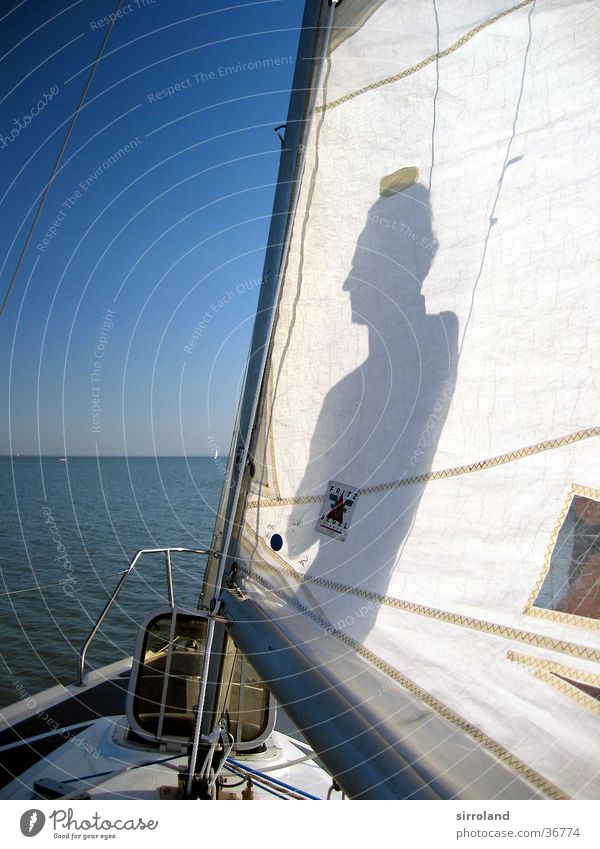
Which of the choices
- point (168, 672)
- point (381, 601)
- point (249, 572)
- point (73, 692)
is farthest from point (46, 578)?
point (381, 601)

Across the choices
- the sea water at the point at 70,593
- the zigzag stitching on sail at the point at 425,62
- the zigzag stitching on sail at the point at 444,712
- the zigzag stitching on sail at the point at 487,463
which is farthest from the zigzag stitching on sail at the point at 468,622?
the sea water at the point at 70,593

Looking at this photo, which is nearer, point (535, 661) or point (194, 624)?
point (535, 661)

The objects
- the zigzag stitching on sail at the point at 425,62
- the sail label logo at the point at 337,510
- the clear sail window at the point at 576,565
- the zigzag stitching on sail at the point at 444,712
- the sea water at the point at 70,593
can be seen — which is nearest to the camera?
the zigzag stitching on sail at the point at 444,712

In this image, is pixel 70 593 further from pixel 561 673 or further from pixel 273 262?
pixel 561 673

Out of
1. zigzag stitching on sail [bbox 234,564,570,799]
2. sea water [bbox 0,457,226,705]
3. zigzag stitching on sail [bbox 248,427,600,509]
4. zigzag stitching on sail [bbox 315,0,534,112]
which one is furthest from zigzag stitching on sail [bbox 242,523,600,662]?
sea water [bbox 0,457,226,705]

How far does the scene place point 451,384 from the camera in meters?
1.78

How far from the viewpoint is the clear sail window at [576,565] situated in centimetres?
141

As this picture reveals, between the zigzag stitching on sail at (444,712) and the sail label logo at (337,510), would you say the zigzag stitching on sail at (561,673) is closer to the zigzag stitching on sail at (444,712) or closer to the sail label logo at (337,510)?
the zigzag stitching on sail at (444,712)

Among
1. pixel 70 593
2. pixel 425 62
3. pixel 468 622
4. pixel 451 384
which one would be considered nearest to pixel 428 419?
pixel 451 384

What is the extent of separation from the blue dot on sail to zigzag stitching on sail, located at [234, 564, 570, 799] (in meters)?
0.23
